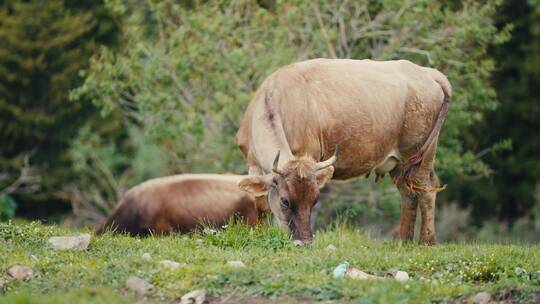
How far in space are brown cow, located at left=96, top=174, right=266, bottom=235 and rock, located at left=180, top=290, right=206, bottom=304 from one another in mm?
8163

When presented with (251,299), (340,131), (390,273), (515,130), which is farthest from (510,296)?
A: (515,130)

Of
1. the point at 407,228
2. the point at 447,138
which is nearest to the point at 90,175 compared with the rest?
the point at 447,138

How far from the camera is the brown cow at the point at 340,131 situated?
11.5 metres

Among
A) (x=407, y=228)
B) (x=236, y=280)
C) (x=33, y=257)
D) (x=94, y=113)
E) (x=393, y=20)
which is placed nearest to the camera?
(x=236, y=280)

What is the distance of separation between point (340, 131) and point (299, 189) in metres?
1.47

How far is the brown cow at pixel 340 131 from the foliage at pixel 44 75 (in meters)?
21.6

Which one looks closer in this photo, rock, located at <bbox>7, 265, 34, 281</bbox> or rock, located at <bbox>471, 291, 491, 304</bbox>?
rock, located at <bbox>471, 291, 491, 304</bbox>

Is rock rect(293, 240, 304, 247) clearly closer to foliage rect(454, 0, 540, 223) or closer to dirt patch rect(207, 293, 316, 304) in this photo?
dirt patch rect(207, 293, 316, 304)

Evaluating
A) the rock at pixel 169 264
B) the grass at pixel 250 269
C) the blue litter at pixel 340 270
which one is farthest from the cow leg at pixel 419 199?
the rock at pixel 169 264

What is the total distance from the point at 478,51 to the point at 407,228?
801 cm

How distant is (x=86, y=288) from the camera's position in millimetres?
8094

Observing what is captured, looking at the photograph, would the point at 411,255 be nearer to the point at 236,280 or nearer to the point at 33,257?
the point at 236,280

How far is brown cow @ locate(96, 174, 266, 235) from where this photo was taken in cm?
1692

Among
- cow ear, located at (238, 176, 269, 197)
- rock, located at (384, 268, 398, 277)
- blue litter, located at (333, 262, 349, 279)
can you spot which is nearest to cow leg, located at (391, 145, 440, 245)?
cow ear, located at (238, 176, 269, 197)
